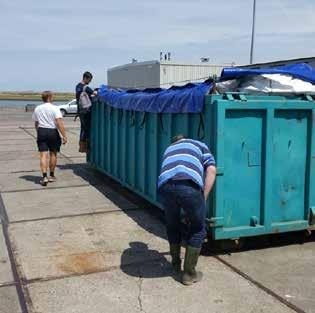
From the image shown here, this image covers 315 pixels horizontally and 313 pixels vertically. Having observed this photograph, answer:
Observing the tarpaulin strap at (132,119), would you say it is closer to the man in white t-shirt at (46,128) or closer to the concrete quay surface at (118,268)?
the concrete quay surface at (118,268)

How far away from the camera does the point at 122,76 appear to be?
39812 mm

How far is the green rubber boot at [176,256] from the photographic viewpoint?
5.43 m

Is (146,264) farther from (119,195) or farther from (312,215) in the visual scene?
(119,195)

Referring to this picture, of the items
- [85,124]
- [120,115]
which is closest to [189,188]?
[120,115]

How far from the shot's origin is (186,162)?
516 cm

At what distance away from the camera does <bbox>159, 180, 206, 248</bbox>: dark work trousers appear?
16.7 ft

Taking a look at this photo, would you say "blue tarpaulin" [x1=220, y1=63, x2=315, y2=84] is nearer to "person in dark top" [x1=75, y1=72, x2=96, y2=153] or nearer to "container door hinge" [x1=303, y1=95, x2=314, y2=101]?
"container door hinge" [x1=303, y1=95, x2=314, y2=101]

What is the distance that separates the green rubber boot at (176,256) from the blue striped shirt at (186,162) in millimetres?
679

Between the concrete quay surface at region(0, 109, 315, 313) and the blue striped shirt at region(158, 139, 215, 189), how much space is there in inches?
40.3

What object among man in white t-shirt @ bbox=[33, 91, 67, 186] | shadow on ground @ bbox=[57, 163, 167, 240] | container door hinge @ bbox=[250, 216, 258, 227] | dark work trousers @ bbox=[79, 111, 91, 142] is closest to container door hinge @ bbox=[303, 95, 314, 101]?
container door hinge @ bbox=[250, 216, 258, 227]

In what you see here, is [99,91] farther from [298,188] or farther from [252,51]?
[252,51]

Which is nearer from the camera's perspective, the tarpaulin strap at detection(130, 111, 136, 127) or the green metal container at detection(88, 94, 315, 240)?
the green metal container at detection(88, 94, 315, 240)

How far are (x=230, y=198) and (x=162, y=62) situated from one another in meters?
29.3

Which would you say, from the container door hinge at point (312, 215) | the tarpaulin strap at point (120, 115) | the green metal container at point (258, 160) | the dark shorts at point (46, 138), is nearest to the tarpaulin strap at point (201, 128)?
the green metal container at point (258, 160)
